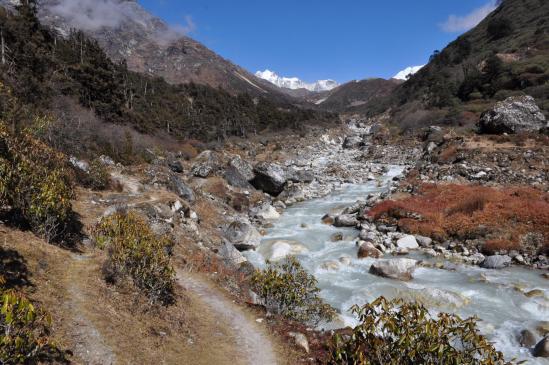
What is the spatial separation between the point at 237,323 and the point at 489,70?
72879 mm

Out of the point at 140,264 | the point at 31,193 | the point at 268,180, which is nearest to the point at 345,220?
the point at 268,180

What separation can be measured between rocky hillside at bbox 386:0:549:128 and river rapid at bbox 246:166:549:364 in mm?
38043

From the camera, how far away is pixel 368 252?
18984mm

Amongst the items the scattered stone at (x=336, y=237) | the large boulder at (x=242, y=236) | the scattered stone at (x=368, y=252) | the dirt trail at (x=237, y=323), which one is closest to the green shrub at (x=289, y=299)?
the dirt trail at (x=237, y=323)

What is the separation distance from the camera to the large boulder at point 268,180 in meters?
33.7

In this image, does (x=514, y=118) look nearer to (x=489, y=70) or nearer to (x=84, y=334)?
(x=489, y=70)

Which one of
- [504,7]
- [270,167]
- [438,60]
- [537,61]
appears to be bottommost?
[270,167]

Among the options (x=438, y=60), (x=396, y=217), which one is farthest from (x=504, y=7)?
(x=396, y=217)

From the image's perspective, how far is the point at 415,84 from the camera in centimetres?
11025

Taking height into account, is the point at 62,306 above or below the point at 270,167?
below

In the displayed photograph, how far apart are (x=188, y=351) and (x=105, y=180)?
594 inches

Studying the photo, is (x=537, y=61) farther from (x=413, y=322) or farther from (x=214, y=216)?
(x=413, y=322)

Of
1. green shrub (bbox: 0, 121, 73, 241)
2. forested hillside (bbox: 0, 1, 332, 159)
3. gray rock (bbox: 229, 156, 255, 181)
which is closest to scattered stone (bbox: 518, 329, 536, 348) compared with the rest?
green shrub (bbox: 0, 121, 73, 241)

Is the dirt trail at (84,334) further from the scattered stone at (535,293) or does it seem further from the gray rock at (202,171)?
the gray rock at (202,171)
